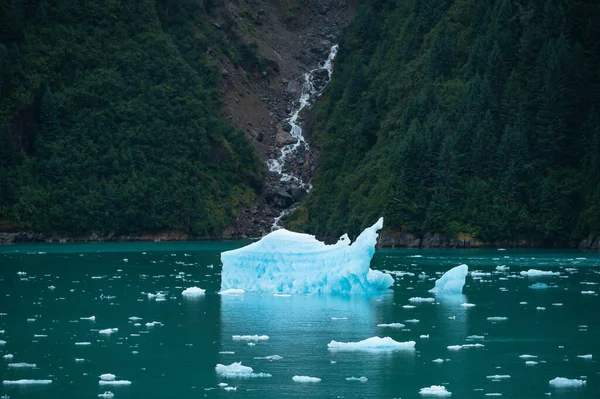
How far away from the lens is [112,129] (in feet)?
403

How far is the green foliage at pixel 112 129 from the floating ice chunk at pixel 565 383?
8192cm

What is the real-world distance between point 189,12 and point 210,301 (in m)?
95.6

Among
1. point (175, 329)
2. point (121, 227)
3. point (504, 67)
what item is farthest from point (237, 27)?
point (175, 329)

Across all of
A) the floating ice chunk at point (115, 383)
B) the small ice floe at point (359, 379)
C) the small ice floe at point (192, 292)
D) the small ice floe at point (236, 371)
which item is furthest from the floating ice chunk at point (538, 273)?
the floating ice chunk at point (115, 383)

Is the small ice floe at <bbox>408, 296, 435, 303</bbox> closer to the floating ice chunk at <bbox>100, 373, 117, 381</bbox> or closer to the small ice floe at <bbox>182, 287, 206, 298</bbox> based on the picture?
the small ice floe at <bbox>182, 287, 206, 298</bbox>

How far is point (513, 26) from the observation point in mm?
108625

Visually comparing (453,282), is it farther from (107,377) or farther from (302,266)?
(107,377)

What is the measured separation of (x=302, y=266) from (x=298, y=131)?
88.6 metres

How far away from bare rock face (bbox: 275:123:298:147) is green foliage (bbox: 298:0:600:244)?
2145cm

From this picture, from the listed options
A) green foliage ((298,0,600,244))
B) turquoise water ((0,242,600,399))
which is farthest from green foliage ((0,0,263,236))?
turquoise water ((0,242,600,399))

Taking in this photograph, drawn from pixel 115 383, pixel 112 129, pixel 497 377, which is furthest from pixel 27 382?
pixel 112 129

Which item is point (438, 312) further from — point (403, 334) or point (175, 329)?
point (175, 329)

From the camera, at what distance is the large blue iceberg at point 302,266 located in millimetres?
54125

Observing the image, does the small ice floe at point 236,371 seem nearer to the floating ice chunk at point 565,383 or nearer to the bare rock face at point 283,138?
the floating ice chunk at point 565,383
